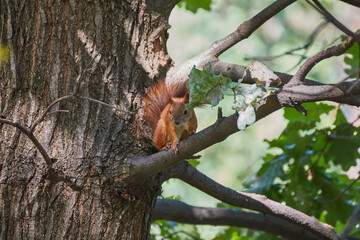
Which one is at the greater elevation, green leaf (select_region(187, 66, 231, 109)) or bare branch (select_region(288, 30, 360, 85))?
green leaf (select_region(187, 66, 231, 109))

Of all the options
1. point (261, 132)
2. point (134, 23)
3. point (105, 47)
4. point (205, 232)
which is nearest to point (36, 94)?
point (105, 47)

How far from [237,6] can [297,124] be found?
→ 4.16 metres

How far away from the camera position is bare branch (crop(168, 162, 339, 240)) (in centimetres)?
196

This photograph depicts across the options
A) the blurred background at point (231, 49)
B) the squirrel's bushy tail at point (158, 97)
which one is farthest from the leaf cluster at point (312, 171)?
the blurred background at point (231, 49)

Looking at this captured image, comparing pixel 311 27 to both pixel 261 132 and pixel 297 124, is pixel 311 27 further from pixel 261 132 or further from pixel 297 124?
pixel 297 124

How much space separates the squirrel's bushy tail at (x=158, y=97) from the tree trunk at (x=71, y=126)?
5 cm

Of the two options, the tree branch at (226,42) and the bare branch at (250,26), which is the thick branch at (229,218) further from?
the bare branch at (250,26)

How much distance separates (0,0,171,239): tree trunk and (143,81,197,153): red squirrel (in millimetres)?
119

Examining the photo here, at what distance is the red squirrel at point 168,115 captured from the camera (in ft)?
6.34

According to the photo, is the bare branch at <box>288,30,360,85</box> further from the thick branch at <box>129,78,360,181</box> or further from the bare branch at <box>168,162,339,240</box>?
the bare branch at <box>168,162,339,240</box>

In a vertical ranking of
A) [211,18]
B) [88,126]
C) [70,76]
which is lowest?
[88,126]

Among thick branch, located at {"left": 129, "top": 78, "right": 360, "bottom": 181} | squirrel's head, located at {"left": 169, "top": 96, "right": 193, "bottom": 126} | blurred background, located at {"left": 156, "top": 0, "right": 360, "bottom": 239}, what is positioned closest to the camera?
thick branch, located at {"left": 129, "top": 78, "right": 360, "bottom": 181}

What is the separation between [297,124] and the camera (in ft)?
8.73

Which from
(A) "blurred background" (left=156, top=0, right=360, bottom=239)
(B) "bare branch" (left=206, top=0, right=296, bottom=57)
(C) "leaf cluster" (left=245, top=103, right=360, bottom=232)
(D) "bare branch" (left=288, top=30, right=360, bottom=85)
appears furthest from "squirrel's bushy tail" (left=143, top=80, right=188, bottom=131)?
(A) "blurred background" (left=156, top=0, right=360, bottom=239)
